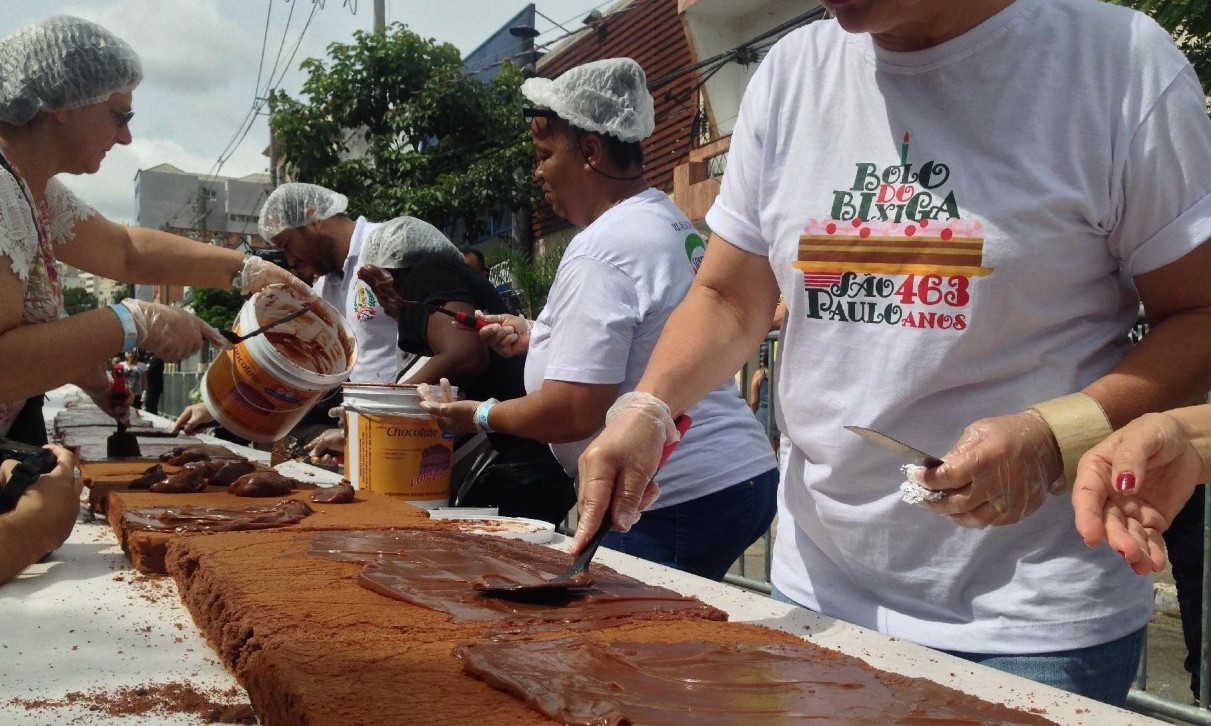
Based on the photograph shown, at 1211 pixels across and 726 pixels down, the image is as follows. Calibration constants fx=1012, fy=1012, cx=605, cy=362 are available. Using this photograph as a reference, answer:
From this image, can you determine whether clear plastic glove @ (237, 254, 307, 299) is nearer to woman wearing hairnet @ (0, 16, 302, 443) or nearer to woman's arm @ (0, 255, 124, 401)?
woman wearing hairnet @ (0, 16, 302, 443)

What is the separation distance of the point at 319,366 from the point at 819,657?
2.44 m

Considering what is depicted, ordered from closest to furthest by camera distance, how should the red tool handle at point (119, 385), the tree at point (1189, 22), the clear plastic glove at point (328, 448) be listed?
the tree at point (1189, 22) < the red tool handle at point (119, 385) < the clear plastic glove at point (328, 448)

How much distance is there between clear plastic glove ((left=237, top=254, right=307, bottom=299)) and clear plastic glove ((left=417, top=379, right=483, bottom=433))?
27.0 inches

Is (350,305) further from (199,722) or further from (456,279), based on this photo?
(199,722)

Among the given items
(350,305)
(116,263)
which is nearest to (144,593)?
(116,263)

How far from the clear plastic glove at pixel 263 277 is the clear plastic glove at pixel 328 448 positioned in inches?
27.8

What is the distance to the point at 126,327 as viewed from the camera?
2805 mm

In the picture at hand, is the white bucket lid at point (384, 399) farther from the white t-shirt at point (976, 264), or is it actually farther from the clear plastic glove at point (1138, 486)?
the clear plastic glove at point (1138, 486)

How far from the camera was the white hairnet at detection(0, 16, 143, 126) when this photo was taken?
294 cm

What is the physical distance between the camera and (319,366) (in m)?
3.42

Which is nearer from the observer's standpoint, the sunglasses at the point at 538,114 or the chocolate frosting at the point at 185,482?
the chocolate frosting at the point at 185,482

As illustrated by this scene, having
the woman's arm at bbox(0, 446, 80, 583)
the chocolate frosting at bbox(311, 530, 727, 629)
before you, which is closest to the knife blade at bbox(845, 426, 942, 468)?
the chocolate frosting at bbox(311, 530, 727, 629)

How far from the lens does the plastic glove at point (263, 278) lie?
341cm

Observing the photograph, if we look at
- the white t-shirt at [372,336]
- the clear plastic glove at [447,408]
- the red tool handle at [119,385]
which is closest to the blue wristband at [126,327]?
the clear plastic glove at [447,408]
